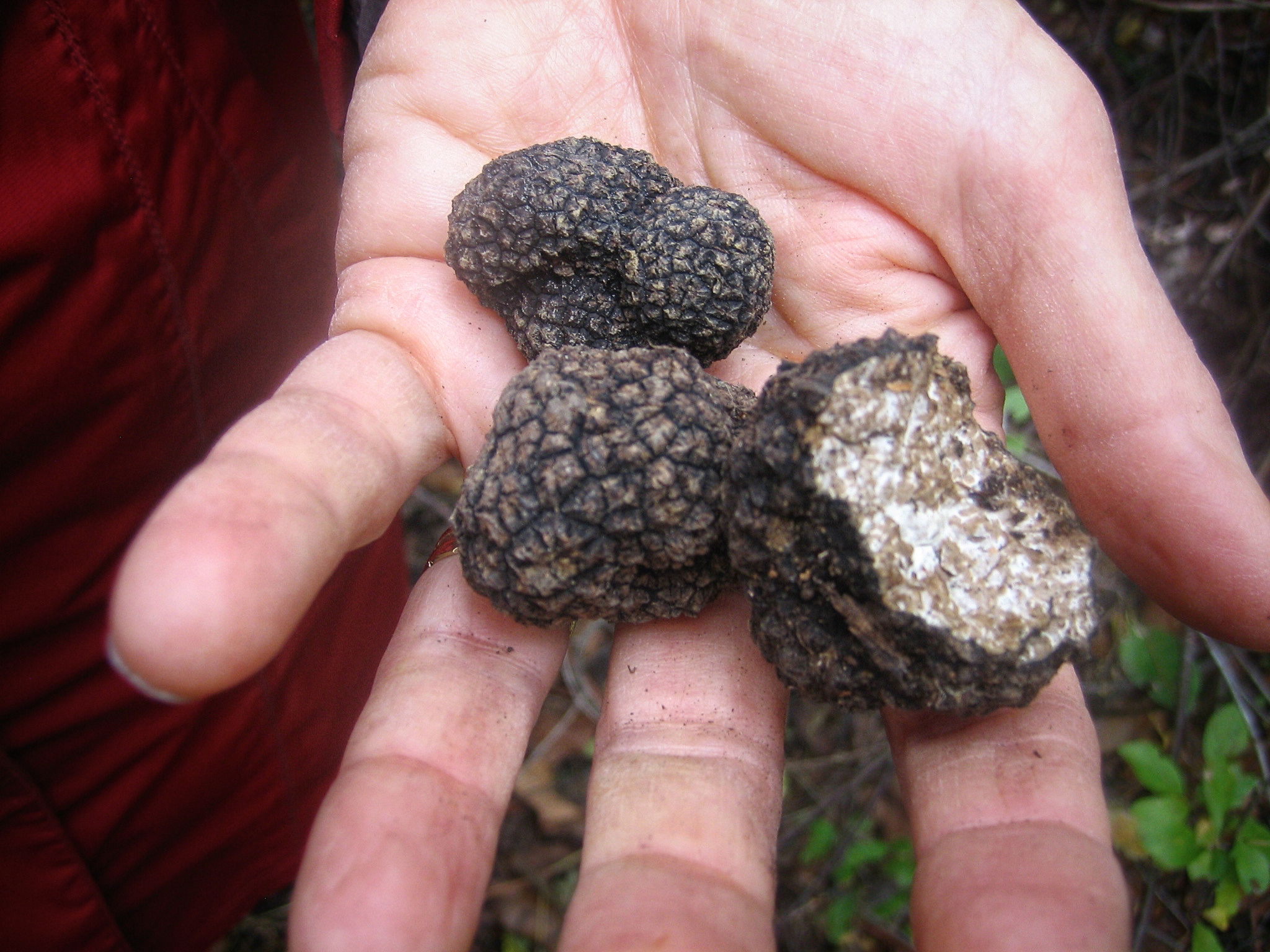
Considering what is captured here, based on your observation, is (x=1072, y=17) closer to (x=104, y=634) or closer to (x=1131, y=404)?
(x=1131, y=404)

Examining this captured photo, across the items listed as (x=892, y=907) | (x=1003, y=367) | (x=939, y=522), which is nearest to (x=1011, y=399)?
(x=1003, y=367)

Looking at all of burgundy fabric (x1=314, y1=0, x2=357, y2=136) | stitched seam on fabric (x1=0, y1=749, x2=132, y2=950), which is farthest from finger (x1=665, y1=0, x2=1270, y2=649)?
stitched seam on fabric (x1=0, y1=749, x2=132, y2=950)

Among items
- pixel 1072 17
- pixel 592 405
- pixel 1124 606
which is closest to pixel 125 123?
pixel 592 405

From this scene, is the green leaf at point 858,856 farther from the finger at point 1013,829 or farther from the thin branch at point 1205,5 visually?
the thin branch at point 1205,5

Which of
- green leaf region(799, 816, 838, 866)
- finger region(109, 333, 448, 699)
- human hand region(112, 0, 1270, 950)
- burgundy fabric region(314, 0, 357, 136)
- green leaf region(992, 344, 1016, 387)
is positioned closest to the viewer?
finger region(109, 333, 448, 699)

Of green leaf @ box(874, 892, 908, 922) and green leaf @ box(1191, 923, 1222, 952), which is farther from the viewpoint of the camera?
green leaf @ box(874, 892, 908, 922)

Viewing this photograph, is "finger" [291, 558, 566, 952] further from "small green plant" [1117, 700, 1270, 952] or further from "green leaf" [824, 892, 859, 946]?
"small green plant" [1117, 700, 1270, 952]

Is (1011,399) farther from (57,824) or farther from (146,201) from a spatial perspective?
(57,824)

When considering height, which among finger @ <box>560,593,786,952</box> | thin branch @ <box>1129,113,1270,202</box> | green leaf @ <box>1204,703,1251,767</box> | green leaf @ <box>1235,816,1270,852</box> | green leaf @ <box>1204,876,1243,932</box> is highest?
thin branch @ <box>1129,113,1270,202</box>
